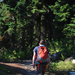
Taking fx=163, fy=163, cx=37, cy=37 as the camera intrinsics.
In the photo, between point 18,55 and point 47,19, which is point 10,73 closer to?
point 18,55

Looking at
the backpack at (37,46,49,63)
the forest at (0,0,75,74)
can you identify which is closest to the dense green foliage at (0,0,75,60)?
the forest at (0,0,75,74)

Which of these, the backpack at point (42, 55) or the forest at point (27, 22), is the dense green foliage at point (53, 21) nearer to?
the forest at point (27, 22)

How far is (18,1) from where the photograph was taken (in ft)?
72.6

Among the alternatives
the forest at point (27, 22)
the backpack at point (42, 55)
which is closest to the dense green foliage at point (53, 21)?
the forest at point (27, 22)

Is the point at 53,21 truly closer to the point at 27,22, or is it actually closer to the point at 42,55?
the point at 27,22

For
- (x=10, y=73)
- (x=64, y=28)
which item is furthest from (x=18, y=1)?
(x=10, y=73)

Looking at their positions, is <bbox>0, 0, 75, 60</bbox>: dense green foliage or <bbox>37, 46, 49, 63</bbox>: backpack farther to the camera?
<bbox>0, 0, 75, 60</bbox>: dense green foliage

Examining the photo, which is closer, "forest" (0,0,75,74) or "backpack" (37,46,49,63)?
"backpack" (37,46,49,63)

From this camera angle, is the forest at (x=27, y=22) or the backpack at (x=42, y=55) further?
the forest at (x=27, y=22)

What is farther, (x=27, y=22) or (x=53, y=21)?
(x=27, y=22)

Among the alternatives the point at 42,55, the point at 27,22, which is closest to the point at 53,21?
the point at 27,22

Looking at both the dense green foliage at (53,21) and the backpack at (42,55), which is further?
the dense green foliage at (53,21)

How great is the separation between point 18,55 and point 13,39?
2.38 m

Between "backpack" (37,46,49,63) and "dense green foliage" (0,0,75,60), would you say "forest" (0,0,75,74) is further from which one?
"backpack" (37,46,49,63)
